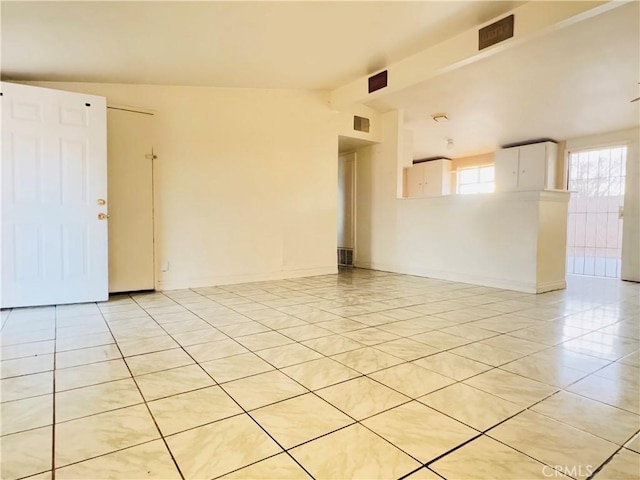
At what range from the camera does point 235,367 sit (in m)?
1.96

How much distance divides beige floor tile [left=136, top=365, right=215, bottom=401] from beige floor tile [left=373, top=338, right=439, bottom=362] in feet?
3.47

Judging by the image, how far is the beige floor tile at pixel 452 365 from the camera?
1885 mm

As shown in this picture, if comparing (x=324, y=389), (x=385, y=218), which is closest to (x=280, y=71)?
(x=385, y=218)

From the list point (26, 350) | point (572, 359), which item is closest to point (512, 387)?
point (572, 359)

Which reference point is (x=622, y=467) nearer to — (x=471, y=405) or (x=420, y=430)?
(x=471, y=405)

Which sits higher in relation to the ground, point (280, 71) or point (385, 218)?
point (280, 71)

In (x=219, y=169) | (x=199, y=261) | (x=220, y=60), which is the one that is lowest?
(x=199, y=261)

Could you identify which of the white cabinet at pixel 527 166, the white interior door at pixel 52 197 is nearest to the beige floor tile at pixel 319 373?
the white interior door at pixel 52 197

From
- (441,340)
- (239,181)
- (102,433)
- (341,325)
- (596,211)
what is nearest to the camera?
(102,433)

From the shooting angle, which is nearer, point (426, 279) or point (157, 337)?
point (157, 337)

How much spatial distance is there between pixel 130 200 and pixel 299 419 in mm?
3450

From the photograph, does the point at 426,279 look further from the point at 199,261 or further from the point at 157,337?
the point at 157,337

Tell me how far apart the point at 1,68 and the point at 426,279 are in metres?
5.26

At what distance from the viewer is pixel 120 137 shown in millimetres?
3918
